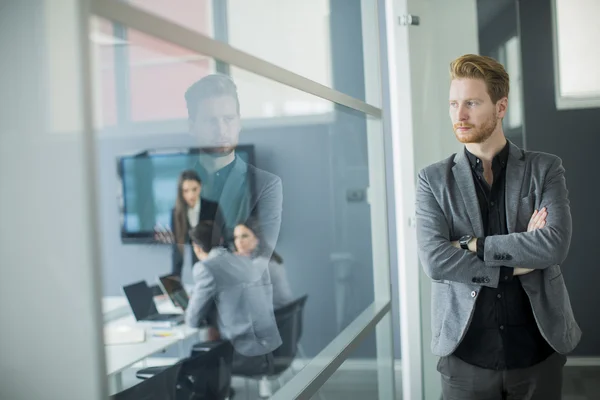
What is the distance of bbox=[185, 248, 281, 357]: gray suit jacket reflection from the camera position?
1.46 meters

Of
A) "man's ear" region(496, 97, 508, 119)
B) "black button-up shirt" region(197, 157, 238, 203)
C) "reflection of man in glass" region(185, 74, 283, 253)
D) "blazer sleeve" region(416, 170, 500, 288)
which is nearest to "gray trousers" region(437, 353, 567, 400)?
"blazer sleeve" region(416, 170, 500, 288)

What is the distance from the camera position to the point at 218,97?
1.46 meters

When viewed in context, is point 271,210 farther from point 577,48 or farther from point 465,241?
point 577,48

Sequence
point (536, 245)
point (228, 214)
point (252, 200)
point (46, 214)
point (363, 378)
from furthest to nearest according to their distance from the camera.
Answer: point (363, 378)
point (536, 245)
point (252, 200)
point (228, 214)
point (46, 214)

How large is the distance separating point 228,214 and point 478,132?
1261 millimetres

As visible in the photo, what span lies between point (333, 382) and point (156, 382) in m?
1.03

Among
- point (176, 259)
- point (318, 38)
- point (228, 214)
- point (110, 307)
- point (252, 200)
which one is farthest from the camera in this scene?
point (318, 38)

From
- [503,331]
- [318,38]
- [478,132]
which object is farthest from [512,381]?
[318,38]

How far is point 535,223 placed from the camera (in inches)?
90.7

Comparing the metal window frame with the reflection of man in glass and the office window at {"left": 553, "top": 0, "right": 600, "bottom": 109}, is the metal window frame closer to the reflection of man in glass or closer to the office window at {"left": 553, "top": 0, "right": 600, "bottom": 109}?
the reflection of man in glass

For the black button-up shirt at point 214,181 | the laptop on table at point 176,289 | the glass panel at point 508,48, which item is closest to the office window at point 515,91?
the glass panel at point 508,48

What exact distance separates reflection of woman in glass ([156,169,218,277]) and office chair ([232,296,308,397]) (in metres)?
0.37

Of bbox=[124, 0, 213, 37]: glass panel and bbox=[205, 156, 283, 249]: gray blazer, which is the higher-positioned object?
bbox=[124, 0, 213, 37]: glass panel

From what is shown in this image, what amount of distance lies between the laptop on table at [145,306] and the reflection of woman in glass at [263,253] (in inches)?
9.4
